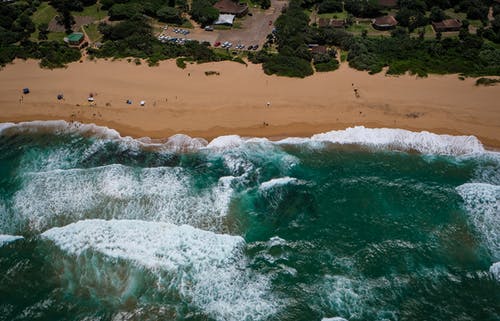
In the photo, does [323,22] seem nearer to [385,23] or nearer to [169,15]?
[385,23]

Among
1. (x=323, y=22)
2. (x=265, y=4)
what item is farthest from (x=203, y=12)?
(x=323, y=22)

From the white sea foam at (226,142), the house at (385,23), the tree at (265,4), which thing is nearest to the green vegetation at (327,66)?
the house at (385,23)

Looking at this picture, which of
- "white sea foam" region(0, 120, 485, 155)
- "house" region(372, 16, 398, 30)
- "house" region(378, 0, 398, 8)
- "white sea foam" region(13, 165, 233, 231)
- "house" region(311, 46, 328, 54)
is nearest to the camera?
"white sea foam" region(13, 165, 233, 231)

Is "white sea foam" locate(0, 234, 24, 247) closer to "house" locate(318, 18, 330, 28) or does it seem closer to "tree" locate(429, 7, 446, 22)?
"house" locate(318, 18, 330, 28)

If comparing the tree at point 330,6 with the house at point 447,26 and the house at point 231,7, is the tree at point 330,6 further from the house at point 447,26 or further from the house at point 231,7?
the house at point 447,26

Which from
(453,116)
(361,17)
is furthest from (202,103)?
(361,17)

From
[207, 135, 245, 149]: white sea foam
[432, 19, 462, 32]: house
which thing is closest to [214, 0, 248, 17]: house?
[432, 19, 462, 32]: house
